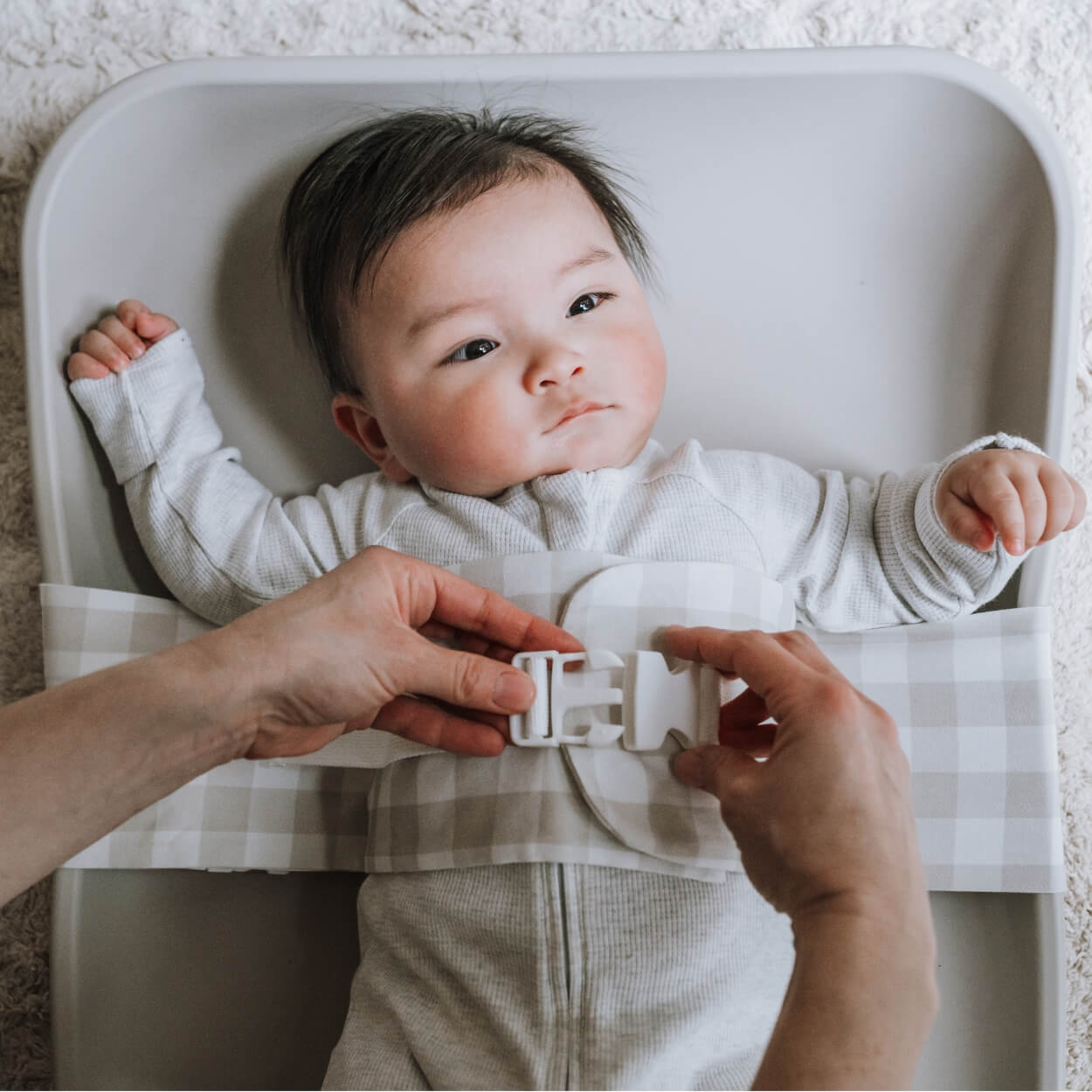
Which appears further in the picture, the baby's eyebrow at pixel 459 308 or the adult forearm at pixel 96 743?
the baby's eyebrow at pixel 459 308

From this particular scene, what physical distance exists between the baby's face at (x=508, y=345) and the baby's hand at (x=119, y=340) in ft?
0.77

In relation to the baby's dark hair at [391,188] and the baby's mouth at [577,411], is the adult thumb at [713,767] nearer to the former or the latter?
the baby's mouth at [577,411]

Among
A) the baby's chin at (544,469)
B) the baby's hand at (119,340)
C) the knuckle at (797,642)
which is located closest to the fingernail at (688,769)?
the knuckle at (797,642)

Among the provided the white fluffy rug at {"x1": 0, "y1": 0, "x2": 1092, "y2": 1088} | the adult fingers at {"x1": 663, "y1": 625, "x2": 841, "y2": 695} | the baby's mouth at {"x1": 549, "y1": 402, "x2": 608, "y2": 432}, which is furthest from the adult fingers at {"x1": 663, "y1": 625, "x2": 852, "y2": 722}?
the white fluffy rug at {"x1": 0, "y1": 0, "x2": 1092, "y2": 1088}

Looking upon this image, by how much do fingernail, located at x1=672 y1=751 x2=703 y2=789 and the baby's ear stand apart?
361 mm

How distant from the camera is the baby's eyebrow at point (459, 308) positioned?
875 mm

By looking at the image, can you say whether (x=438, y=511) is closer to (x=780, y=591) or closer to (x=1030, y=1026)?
(x=780, y=591)

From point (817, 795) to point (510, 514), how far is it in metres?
0.37

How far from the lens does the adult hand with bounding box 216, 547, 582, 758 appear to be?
28.9 inches

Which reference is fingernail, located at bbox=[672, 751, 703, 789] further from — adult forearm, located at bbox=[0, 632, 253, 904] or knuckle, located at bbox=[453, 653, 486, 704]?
adult forearm, located at bbox=[0, 632, 253, 904]

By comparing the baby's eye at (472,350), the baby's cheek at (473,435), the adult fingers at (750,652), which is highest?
the baby's eye at (472,350)

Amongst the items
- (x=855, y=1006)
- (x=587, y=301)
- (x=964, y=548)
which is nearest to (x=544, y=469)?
(x=587, y=301)

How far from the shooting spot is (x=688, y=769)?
0.81 metres

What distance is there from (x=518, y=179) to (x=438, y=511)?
301mm
